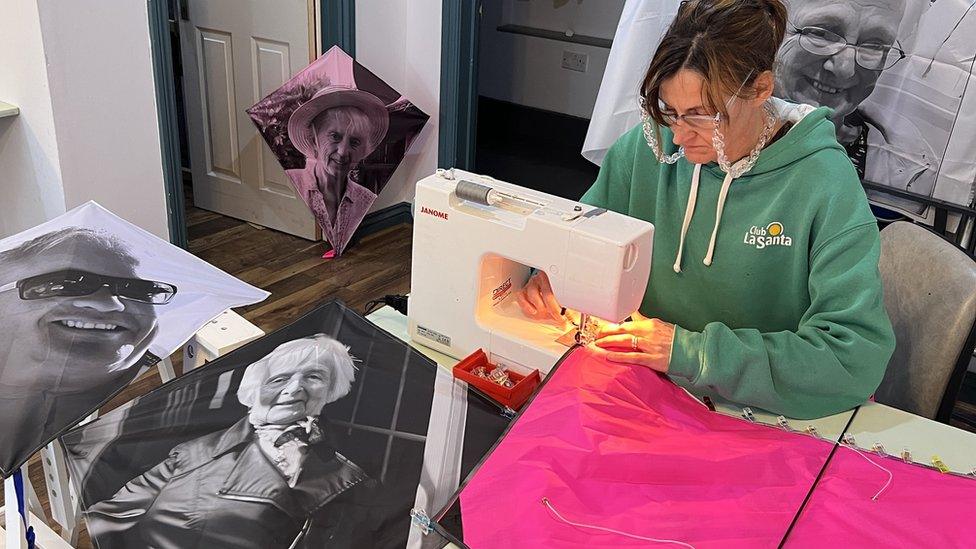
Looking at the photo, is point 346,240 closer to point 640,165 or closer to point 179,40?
point 179,40

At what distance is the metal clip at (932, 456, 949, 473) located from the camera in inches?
41.6

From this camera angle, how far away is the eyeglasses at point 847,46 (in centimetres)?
224

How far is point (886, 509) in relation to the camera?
3.17 feet

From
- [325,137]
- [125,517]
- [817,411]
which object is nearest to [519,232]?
[817,411]

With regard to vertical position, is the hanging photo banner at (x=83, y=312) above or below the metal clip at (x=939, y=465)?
above

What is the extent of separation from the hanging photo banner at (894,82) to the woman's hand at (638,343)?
1277 millimetres

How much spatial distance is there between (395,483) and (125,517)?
0.30 m

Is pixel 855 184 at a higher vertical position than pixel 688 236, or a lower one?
higher

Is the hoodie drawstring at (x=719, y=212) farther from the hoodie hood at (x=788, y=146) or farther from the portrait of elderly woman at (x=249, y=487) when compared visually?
the portrait of elderly woman at (x=249, y=487)

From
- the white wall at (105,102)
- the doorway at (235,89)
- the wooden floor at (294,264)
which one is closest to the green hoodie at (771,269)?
the wooden floor at (294,264)

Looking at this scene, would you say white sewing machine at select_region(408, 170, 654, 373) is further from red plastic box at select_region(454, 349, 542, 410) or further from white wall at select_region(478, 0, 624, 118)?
white wall at select_region(478, 0, 624, 118)

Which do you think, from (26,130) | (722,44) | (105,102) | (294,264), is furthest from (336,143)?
(722,44)

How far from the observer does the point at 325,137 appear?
308cm

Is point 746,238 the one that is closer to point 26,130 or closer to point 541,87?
point 26,130
